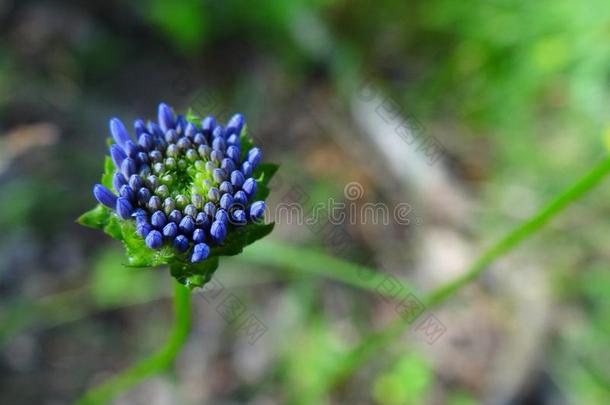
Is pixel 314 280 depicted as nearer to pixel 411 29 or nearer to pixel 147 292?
pixel 147 292

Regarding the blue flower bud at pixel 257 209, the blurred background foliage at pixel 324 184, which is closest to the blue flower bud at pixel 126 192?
the blue flower bud at pixel 257 209

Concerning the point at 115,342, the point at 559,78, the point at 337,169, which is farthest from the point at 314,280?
the point at 559,78

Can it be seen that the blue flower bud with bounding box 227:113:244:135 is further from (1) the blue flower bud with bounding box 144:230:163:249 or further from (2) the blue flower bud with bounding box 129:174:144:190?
(1) the blue flower bud with bounding box 144:230:163:249

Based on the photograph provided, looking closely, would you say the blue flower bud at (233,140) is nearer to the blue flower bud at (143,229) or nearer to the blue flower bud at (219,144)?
the blue flower bud at (219,144)

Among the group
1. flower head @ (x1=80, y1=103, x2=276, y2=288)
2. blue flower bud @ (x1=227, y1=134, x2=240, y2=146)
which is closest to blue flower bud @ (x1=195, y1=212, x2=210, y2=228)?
flower head @ (x1=80, y1=103, x2=276, y2=288)

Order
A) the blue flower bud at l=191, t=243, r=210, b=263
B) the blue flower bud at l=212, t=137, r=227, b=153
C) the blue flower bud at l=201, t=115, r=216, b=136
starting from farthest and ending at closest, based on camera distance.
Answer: the blue flower bud at l=201, t=115, r=216, b=136, the blue flower bud at l=212, t=137, r=227, b=153, the blue flower bud at l=191, t=243, r=210, b=263

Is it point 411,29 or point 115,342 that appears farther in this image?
point 411,29
